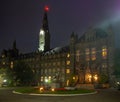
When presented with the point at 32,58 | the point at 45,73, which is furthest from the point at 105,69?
the point at 32,58

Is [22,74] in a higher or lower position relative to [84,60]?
lower

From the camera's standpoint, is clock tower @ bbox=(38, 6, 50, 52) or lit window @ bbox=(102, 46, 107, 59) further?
clock tower @ bbox=(38, 6, 50, 52)

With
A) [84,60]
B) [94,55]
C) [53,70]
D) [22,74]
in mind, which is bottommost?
[22,74]

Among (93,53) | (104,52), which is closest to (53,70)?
(93,53)

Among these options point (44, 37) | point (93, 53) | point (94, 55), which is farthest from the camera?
point (44, 37)

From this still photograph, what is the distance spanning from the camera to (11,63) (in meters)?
→ 144

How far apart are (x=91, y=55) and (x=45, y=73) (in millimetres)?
36712

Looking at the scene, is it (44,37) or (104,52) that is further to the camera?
(44,37)

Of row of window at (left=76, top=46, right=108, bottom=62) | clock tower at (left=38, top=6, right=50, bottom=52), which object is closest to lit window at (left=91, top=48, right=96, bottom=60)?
row of window at (left=76, top=46, right=108, bottom=62)

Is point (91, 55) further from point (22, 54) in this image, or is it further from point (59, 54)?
point (22, 54)

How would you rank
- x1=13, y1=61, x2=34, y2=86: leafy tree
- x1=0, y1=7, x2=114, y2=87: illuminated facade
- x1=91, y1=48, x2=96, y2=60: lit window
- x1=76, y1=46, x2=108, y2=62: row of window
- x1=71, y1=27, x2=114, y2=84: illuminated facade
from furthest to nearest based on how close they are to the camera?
x1=13, y1=61, x2=34, y2=86: leafy tree < x1=91, y1=48, x2=96, y2=60: lit window < x1=76, y1=46, x2=108, y2=62: row of window < x1=0, y1=7, x2=114, y2=87: illuminated facade < x1=71, y1=27, x2=114, y2=84: illuminated facade

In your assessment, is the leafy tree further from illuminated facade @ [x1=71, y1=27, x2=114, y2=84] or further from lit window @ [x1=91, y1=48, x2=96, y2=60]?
lit window @ [x1=91, y1=48, x2=96, y2=60]

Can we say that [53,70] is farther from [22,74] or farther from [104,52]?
[104,52]

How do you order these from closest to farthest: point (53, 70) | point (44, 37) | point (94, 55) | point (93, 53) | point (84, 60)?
point (94, 55) < point (93, 53) < point (84, 60) < point (53, 70) < point (44, 37)
